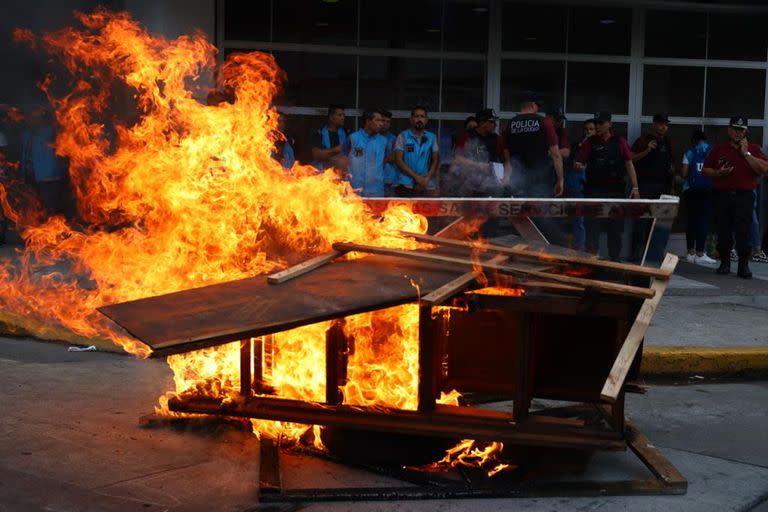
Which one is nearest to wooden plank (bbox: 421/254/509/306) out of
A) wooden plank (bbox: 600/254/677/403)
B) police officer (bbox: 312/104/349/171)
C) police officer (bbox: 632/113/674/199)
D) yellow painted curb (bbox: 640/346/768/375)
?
wooden plank (bbox: 600/254/677/403)

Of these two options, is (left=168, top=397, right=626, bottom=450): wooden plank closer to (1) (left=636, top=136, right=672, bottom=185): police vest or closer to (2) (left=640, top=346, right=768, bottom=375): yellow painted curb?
(2) (left=640, top=346, right=768, bottom=375): yellow painted curb

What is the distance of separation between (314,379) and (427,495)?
3.33ft

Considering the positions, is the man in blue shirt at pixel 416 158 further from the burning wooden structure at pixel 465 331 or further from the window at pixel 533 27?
the burning wooden structure at pixel 465 331

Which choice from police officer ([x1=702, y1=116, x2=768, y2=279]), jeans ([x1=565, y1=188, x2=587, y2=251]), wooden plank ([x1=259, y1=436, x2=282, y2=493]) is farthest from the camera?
jeans ([x1=565, y1=188, x2=587, y2=251])

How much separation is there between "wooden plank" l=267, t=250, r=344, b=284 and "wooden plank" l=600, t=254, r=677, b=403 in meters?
1.55

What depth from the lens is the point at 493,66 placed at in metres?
14.2

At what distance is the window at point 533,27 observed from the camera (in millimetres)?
14312

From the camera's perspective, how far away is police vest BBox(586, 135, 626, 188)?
11.6 meters

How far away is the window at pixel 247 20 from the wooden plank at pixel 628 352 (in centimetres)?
979

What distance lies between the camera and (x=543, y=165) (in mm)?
10602

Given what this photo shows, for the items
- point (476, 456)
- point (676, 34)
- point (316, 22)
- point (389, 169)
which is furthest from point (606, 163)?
point (476, 456)

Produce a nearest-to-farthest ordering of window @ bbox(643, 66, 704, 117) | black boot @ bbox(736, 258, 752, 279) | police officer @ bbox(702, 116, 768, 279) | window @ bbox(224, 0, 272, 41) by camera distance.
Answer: police officer @ bbox(702, 116, 768, 279) → black boot @ bbox(736, 258, 752, 279) → window @ bbox(224, 0, 272, 41) → window @ bbox(643, 66, 704, 117)

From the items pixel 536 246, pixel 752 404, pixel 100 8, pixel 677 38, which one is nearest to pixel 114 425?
pixel 536 246

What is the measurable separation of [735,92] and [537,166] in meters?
6.21
